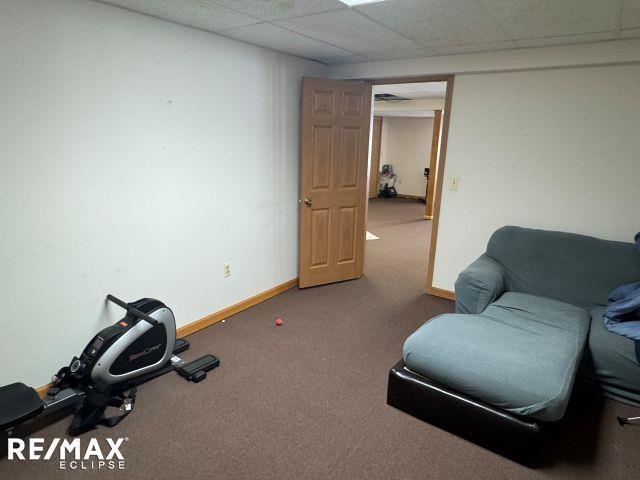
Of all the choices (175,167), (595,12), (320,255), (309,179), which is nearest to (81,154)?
(175,167)

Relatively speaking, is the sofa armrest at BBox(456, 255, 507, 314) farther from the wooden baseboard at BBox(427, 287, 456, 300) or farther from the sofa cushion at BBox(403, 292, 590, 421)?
the wooden baseboard at BBox(427, 287, 456, 300)

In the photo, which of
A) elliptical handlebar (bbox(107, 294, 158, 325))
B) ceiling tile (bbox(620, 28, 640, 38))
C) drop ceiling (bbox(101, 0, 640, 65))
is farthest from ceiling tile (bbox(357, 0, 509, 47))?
elliptical handlebar (bbox(107, 294, 158, 325))

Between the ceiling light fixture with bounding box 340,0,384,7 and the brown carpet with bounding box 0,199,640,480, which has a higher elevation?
the ceiling light fixture with bounding box 340,0,384,7

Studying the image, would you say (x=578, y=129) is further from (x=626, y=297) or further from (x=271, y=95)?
(x=271, y=95)

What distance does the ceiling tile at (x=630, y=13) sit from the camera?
1955 millimetres

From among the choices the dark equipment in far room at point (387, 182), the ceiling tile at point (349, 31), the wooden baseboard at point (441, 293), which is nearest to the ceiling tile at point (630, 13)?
the ceiling tile at point (349, 31)

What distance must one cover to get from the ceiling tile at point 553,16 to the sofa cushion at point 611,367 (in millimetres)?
1779

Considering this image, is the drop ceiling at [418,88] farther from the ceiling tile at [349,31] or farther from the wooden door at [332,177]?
the ceiling tile at [349,31]

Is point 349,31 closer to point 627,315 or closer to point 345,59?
point 345,59

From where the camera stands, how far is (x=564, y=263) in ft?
9.24

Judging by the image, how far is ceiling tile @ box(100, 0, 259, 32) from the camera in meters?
2.16

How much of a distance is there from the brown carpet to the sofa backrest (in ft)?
2.46

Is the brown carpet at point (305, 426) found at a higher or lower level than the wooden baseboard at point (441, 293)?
lower

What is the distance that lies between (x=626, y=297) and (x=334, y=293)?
228 cm
